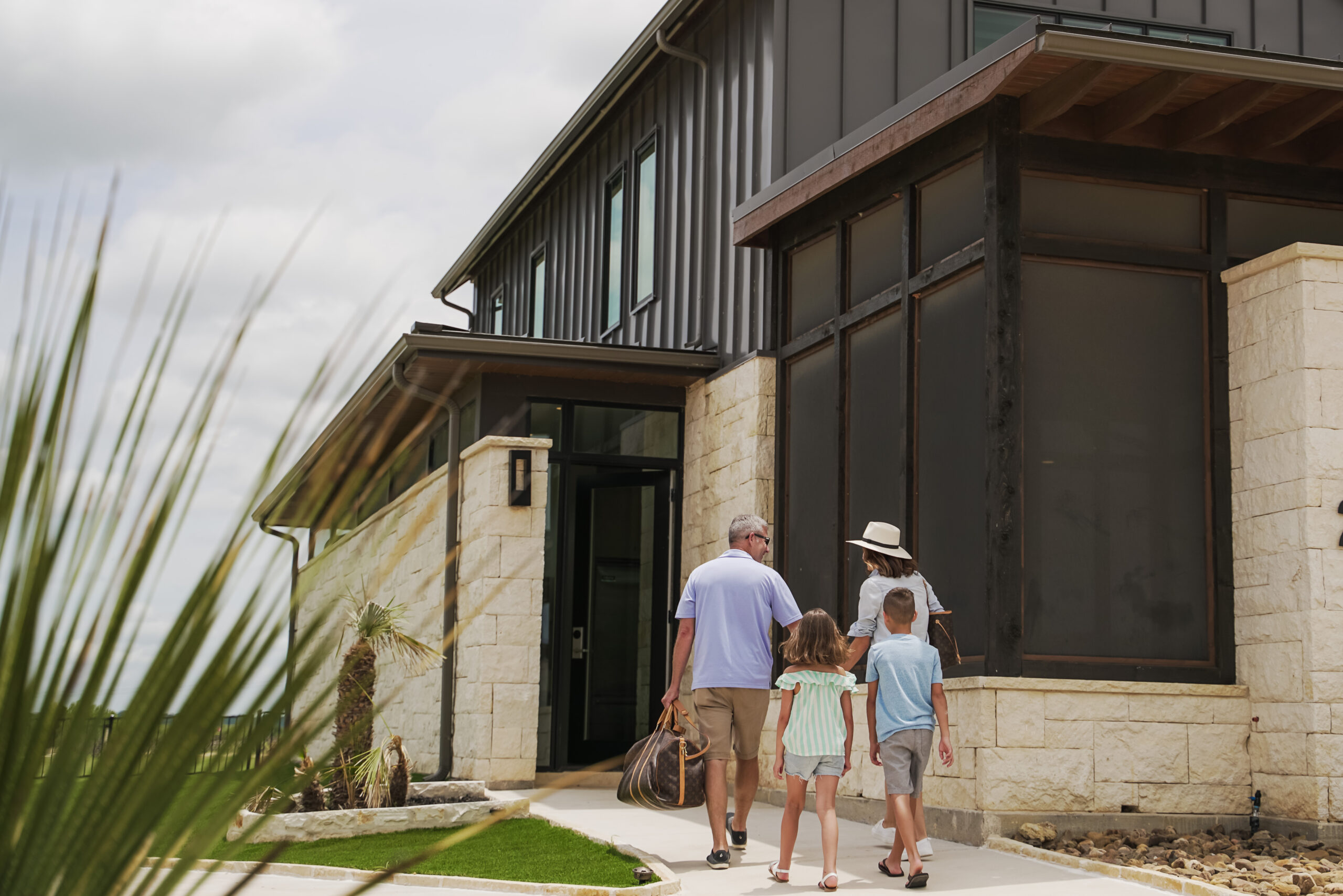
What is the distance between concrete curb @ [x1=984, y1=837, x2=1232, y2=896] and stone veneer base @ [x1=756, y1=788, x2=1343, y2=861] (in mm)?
103

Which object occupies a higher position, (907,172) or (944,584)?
(907,172)

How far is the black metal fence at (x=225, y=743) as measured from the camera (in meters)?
1.36

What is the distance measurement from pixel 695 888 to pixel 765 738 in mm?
4285

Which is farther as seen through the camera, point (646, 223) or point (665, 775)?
point (646, 223)

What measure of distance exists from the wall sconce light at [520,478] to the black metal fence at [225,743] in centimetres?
985

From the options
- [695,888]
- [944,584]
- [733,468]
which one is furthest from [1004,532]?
[733,468]

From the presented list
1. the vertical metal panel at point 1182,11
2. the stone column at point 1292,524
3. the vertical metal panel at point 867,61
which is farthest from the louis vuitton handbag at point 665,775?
the vertical metal panel at point 1182,11

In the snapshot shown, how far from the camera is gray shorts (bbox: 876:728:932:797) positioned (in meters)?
6.48

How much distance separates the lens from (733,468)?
11.6m

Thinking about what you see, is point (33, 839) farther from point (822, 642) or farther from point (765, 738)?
point (765, 738)

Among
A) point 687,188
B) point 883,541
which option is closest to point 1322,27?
point 687,188

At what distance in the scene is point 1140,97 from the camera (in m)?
8.03

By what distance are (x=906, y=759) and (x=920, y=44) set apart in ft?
25.9

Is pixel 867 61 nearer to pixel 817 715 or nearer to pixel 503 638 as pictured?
pixel 503 638
